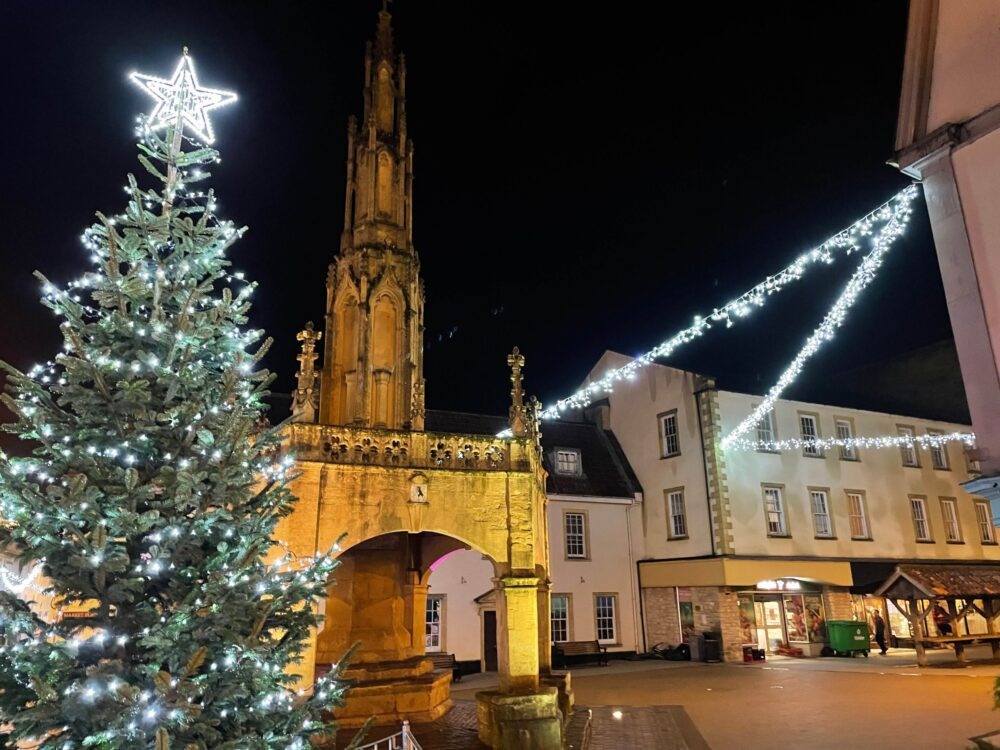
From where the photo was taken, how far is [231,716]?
451cm

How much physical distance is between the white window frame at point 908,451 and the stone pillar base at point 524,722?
78.2 feet

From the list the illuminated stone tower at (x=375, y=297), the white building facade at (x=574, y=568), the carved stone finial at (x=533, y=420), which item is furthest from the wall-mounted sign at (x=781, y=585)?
the illuminated stone tower at (x=375, y=297)

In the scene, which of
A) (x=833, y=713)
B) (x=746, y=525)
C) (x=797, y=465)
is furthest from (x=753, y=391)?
(x=833, y=713)

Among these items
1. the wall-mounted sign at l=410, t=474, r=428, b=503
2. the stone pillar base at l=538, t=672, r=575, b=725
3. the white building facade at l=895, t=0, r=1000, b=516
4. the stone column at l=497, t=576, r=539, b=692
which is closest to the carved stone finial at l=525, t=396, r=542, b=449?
the wall-mounted sign at l=410, t=474, r=428, b=503

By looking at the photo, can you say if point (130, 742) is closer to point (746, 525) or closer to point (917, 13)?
point (917, 13)

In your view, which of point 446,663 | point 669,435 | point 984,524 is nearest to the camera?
point 446,663

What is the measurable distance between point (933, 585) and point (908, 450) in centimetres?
929

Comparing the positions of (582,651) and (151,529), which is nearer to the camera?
(151,529)

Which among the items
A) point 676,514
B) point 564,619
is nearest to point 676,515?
point 676,514

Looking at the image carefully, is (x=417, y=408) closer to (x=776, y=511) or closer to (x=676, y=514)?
(x=676, y=514)

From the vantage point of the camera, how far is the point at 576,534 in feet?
81.0

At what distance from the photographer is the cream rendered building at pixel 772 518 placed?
23.2 metres

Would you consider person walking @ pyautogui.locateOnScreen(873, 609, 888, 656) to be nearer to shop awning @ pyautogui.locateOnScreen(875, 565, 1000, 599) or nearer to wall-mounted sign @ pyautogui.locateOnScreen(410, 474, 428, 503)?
shop awning @ pyautogui.locateOnScreen(875, 565, 1000, 599)

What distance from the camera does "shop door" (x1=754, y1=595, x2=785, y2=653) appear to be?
78.2 feet
